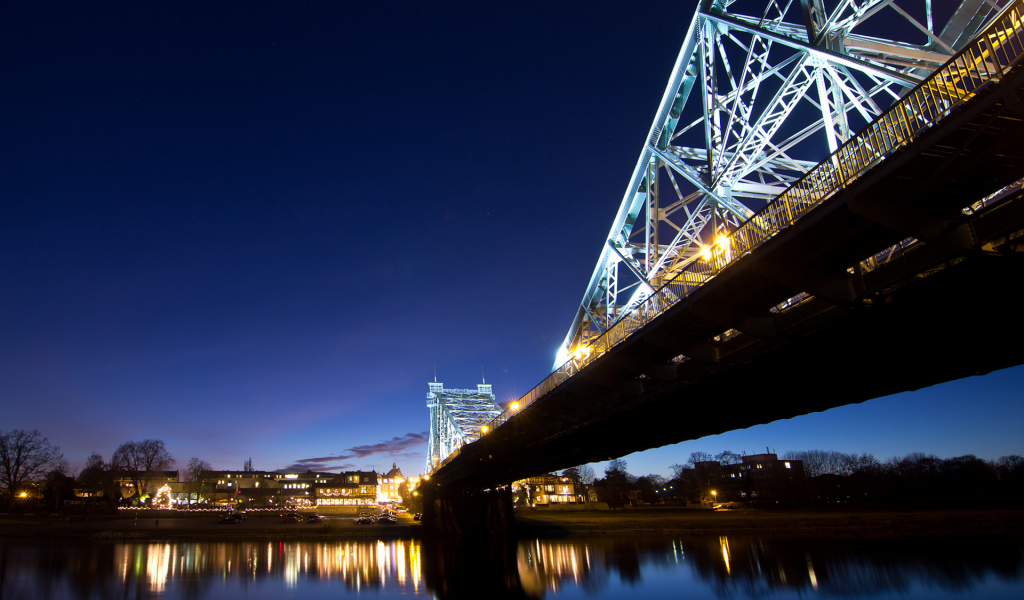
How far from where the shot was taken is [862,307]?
51.1ft

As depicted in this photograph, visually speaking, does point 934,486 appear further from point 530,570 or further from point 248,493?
point 248,493

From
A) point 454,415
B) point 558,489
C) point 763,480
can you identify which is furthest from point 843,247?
point 558,489

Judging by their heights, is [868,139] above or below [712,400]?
above

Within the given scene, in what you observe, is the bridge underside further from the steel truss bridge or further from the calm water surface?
the calm water surface

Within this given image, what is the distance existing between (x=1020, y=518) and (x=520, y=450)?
236 feet

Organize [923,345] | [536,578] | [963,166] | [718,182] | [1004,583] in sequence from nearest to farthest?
[963,166] < [923,345] < [718,182] < [1004,583] < [536,578]

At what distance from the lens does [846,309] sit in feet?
52.2

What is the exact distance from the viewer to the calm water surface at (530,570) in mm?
30109

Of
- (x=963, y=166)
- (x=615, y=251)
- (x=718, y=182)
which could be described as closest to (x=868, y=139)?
(x=963, y=166)

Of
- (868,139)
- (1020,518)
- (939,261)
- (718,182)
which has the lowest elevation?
(1020,518)

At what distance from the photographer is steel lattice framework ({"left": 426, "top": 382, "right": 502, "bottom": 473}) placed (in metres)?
127

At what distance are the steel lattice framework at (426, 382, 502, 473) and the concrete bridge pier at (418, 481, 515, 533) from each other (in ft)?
136

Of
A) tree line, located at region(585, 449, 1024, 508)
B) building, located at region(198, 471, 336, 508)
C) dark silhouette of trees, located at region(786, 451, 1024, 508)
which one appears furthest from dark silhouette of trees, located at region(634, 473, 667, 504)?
building, located at region(198, 471, 336, 508)

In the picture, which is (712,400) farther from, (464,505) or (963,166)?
(464,505)
